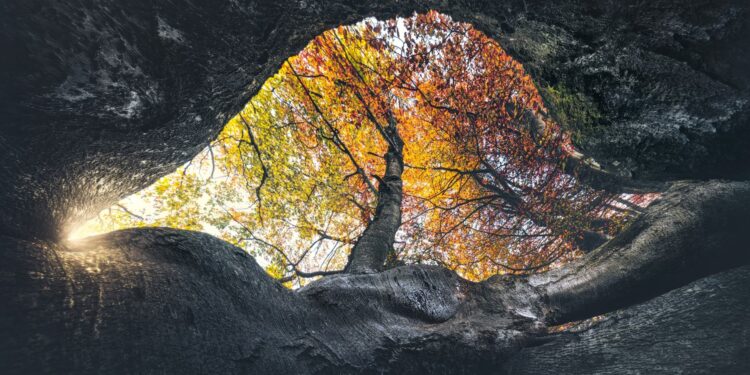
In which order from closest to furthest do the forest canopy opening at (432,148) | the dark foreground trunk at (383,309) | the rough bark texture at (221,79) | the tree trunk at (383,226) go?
the dark foreground trunk at (383,309)
the rough bark texture at (221,79)
the tree trunk at (383,226)
the forest canopy opening at (432,148)

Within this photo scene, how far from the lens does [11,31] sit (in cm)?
93

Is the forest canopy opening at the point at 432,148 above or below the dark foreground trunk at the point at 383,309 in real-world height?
above

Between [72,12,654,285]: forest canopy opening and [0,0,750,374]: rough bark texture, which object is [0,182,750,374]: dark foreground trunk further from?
[72,12,654,285]: forest canopy opening

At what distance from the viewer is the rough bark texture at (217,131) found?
979mm

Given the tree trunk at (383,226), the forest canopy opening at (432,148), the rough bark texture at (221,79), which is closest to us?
the rough bark texture at (221,79)

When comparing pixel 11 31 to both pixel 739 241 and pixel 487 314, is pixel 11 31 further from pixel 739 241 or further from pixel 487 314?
pixel 739 241

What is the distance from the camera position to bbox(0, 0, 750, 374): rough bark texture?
98 centimetres

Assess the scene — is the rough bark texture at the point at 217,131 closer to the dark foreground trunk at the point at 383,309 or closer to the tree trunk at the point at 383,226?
the dark foreground trunk at the point at 383,309

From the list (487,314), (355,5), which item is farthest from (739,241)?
(355,5)

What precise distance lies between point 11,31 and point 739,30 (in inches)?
93.1

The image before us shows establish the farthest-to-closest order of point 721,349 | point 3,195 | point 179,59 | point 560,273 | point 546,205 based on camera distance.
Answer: point 546,205 < point 560,273 < point 721,349 < point 179,59 < point 3,195

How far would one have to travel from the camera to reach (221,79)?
1.55 meters

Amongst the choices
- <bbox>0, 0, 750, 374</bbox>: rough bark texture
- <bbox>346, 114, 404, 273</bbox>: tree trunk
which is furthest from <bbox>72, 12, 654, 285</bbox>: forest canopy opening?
<bbox>0, 0, 750, 374</bbox>: rough bark texture

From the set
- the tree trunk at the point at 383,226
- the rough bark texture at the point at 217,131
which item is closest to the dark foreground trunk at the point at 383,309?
the rough bark texture at the point at 217,131
